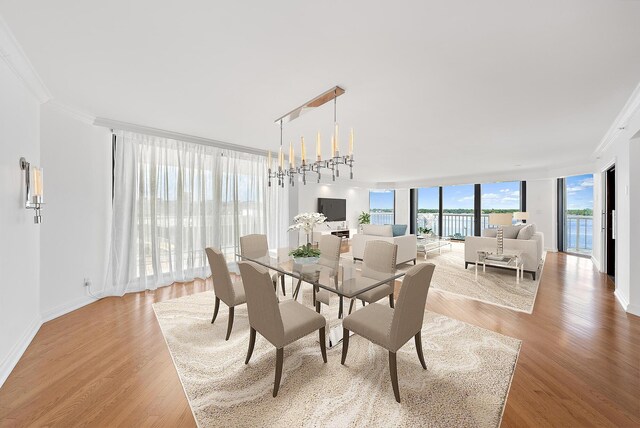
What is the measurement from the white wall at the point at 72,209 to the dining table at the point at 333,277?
2.20m

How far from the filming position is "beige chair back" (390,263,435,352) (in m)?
1.67

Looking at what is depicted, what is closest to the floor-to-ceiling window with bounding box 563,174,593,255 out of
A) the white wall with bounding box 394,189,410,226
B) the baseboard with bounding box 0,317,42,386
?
the white wall with bounding box 394,189,410,226

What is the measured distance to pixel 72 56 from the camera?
6.63 ft

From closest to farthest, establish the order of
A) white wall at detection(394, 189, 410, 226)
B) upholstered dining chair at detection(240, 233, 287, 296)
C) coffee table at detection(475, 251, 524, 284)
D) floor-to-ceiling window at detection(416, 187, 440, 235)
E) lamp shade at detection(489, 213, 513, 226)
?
upholstered dining chair at detection(240, 233, 287, 296) → coffee table at detection(475, 251, 524, 284) → lamp shade at detection(489, 213, 513, 226) → floor-to-ceiling window at detection(416, 187, 440, 235) → white wall at detection(394, 189, 410, 226)

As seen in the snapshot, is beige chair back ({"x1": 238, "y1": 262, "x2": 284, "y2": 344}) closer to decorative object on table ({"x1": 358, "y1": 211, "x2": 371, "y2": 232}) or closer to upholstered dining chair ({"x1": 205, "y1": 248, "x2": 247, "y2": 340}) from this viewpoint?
upholstered dining chair ({"x1": 205, "y1": 248, "x2": 247, "y2": 340})


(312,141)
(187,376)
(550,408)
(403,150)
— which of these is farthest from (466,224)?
(187,376)

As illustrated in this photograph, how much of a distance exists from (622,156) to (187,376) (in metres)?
5.87

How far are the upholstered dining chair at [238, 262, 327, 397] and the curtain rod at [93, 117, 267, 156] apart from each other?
310cm

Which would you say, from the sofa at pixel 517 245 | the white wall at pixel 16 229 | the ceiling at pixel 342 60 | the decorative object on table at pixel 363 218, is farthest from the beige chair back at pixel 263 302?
the decorative object on table at pixel 363 218

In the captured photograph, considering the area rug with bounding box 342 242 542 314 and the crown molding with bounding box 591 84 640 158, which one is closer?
the crown molding with bounding box 591 84 640 158

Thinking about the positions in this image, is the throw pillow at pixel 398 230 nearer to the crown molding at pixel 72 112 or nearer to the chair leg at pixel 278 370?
the chair leg at pixel 278 370

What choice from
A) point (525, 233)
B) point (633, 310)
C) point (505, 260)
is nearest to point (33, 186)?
point (505, 260)

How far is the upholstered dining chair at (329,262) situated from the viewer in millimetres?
2586

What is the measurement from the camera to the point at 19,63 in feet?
6.86
